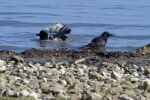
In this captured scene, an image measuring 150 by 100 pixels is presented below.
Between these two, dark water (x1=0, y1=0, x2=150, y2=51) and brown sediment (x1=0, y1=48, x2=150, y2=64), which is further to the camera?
dark water (x1=0, y1=0, x2=150, y2=51)

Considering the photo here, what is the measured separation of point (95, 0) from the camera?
1859 inches

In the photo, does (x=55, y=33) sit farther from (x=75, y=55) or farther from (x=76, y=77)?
(x=76, y=77)

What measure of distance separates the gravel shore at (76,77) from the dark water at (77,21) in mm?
4276

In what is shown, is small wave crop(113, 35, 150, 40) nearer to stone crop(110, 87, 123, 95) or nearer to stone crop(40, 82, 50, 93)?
stone crop(110, 87, 123, 95)

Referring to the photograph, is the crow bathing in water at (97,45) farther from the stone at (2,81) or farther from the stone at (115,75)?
the stone at (2,81)

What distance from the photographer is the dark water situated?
2442 cm

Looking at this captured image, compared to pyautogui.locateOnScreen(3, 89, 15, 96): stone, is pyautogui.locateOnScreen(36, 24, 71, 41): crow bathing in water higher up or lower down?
higher up

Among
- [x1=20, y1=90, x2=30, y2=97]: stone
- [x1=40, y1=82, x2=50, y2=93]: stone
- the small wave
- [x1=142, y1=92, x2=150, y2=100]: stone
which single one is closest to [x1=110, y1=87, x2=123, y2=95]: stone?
[x1=142, y1=92, x2=150, y2=100]: stone

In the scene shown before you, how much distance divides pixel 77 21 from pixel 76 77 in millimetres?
18180

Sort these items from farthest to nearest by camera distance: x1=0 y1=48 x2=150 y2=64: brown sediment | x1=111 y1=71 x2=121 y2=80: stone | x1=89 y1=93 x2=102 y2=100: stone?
x1=0 y1=48 x2=150 y2=64: brown sediment → x1=111 y1=71 x2=121 y2=80: stone → x1=89 y1=93 x2=102 y2=100: stone

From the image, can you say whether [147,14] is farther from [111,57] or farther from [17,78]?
[17,78]

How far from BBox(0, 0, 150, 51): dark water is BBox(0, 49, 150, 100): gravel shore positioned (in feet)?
14.0

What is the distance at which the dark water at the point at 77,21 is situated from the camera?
24.4m

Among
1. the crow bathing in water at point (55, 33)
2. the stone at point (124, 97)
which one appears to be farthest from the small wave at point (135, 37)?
the stone at point (124, 97)
